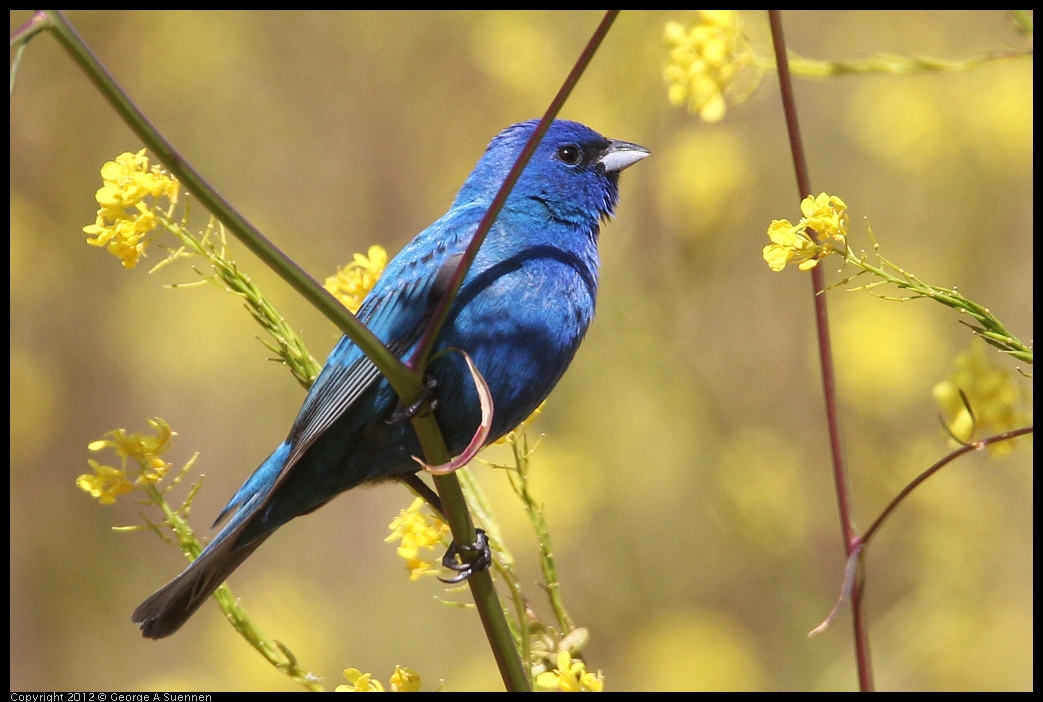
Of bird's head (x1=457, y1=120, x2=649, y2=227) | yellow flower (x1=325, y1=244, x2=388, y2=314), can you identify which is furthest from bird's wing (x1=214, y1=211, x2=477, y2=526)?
bird's head (x1=457, y1=120, x2=649, y2=227)

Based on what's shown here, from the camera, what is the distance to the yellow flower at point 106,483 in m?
2.06

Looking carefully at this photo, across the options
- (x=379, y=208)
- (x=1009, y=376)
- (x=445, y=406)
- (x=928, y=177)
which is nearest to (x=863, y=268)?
(x=1009, y=376)

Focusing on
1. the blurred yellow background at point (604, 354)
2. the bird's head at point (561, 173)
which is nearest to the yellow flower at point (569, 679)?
the bird's head at point (561, 173)

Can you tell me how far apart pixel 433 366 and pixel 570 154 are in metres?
1.12

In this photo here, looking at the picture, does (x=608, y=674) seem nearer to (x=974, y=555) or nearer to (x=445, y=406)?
(x=974, y=555)

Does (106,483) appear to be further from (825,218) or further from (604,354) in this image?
(604,354)

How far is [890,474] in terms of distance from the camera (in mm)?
4340

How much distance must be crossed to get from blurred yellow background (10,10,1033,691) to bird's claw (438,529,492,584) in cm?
191

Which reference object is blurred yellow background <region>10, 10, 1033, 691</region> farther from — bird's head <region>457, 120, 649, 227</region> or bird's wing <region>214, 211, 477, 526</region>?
bird's wing <region>214, 211, 477, 526</region>

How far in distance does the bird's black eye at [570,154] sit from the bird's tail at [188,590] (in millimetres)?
1574

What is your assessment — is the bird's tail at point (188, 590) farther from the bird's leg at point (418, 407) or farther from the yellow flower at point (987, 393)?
the yellow flower at point (987, 393)

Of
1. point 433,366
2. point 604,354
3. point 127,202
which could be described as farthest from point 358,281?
point 604,354

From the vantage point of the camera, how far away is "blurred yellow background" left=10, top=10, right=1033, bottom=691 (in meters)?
4.44

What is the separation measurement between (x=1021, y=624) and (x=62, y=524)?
5548mm
